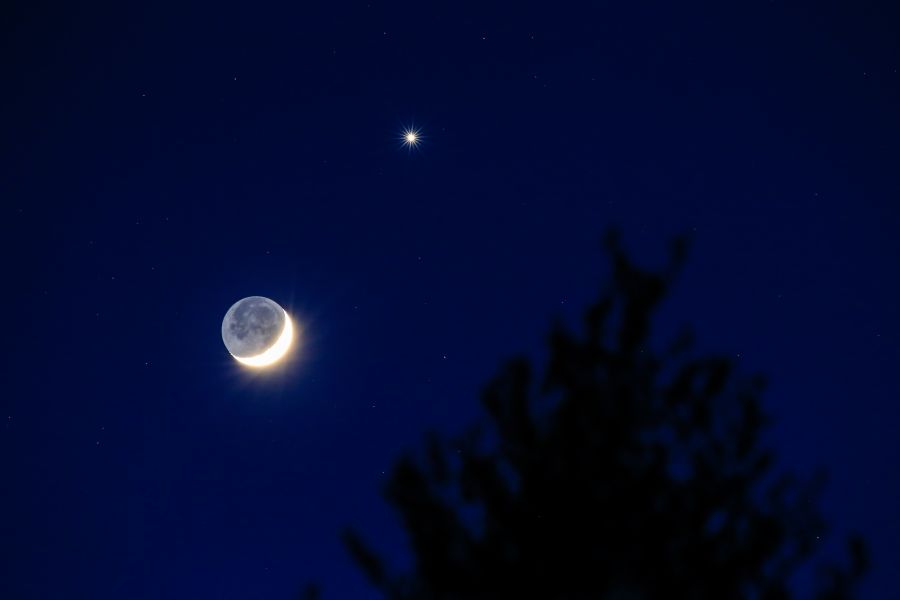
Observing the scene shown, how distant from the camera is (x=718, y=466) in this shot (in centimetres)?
546

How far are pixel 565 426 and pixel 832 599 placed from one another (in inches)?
110

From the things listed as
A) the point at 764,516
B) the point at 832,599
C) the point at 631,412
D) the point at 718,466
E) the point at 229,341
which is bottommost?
the point at 832,599

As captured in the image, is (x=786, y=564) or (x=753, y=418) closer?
(x=786, y=564)

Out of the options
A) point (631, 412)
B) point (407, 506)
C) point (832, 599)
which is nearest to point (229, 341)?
point (407, 506)

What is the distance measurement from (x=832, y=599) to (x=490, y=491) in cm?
319

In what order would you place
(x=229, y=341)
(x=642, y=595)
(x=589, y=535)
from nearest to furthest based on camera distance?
(x=642, y=595)
(x=589, y=535)
(x=229, y=341)

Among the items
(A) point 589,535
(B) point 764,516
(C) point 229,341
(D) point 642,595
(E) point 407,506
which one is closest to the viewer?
(D) point 642,595

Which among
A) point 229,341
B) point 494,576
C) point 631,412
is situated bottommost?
point 494,576

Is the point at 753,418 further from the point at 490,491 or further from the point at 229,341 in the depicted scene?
the point at 229,341

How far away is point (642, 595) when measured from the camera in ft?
15.4

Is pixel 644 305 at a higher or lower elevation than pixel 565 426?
higher

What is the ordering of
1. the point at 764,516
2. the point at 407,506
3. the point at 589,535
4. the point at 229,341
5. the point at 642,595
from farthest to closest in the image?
the point at 229,341
the point at 407,506
the point at 764,516
the point at 589,535
the point at 642,595

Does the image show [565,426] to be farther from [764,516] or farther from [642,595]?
[764,516]

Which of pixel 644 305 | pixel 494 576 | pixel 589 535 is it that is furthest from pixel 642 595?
pixel 644 305
